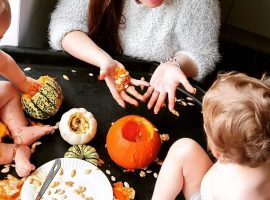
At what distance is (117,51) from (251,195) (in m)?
0.62

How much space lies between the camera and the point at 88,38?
3.84ft

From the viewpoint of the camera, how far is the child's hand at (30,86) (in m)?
0.97

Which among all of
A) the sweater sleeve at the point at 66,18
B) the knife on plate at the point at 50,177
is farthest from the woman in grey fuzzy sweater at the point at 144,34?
the knife on plate at the point at 50,177

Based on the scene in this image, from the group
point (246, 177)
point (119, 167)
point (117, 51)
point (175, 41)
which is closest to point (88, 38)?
point (117, 51)

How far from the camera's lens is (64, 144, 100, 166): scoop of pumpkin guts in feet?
3.03

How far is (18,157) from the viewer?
0.88 m

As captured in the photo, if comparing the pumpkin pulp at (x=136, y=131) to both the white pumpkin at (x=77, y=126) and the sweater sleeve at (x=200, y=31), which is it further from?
the sweater sleeve at (x=200, y=31)

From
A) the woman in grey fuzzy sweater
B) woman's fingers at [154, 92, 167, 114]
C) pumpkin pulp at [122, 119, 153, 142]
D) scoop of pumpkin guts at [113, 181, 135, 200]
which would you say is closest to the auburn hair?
the woman in grey fuzzy sweater

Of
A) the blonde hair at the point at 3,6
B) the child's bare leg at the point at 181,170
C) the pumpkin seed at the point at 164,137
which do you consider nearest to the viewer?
the blonde hair at the point at 3,6

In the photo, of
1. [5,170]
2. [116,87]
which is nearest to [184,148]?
→ [116,87]

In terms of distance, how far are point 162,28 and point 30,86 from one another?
0.42 metres

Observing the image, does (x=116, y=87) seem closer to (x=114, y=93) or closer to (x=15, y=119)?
(x=114, y=93)

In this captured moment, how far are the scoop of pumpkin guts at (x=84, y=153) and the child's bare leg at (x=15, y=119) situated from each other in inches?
2.8

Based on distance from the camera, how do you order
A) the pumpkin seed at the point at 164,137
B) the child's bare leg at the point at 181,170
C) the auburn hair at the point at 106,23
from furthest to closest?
the auburn hair at the point at 106,23 → the pumpkin seed at the point at 164,137 → the child's bare leg at the point at 181,170
